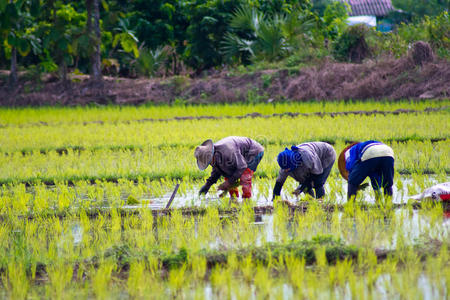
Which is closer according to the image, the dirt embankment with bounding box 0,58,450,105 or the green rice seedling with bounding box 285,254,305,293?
the green rice seedling with bounding box 285,254,305,293

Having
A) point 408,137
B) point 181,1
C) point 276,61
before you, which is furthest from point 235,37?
point 408,137

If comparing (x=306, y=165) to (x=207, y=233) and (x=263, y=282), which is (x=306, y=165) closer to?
(x=207, y=233)

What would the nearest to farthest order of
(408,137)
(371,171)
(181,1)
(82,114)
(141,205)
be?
(371,171) < (141,205) < (408,137) < (82,114) < (181,1)

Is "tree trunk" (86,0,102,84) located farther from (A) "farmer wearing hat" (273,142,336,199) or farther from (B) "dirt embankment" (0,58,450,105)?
(A) "farmer wearing hat" (273,142,336,199)

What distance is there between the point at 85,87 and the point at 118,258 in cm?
1468

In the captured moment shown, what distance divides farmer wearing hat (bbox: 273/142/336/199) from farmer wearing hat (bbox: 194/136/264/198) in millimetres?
348

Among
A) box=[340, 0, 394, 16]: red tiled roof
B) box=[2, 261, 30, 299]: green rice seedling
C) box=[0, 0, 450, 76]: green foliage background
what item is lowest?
box=[2, 261, 30, 299]: green rice seedling

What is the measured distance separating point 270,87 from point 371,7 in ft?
48.2

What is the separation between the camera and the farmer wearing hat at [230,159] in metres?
4.73

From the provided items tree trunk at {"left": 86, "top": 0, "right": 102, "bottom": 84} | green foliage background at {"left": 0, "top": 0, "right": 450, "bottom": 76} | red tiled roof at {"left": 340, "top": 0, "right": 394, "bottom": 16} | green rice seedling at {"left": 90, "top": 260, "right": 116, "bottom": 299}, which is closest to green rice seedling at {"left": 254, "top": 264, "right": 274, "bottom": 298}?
green rice seedling at {"left": 90, "top": 260, "right": 116, "bottom": 299}

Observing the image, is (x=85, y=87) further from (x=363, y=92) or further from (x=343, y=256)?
(x=343, y=256)

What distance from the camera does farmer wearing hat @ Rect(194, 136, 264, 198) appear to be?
186 inches

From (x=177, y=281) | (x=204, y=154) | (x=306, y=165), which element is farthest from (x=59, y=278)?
(x=306, y=165)

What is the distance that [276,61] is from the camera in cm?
1803
